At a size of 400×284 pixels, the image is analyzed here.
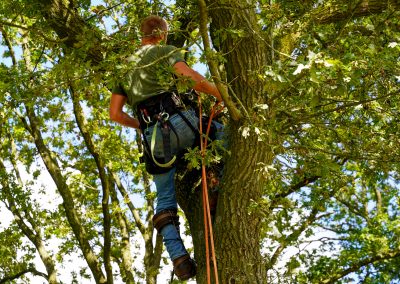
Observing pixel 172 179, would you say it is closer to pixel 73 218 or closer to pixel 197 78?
pixel 197 78

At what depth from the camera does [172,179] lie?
479 centimetres

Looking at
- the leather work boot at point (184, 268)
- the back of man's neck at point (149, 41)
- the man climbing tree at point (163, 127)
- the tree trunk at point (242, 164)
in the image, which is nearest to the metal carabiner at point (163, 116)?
the man climbing tree at point (163, 127)

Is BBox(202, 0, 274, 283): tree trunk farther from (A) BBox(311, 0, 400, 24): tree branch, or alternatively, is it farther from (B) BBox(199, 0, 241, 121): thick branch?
(A) BBox(311, 0, 400, 24): tree branch

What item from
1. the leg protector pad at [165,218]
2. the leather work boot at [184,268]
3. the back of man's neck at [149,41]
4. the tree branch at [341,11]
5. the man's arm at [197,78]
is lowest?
the leather work boot at [184,268]

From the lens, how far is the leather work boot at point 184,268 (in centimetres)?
456

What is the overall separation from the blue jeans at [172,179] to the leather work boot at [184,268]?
0.04 m

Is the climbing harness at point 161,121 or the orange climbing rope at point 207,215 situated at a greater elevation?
the climbing harness at point 161,121

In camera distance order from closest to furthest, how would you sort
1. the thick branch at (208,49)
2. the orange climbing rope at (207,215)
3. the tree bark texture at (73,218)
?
the thick branch at (208,49), the orange climbing rope at (207,215), the tree bark texture at (73,218)

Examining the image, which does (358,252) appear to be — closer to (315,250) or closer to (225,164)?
(315,250)

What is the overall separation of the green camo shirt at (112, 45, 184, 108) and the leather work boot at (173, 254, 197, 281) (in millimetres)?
1272

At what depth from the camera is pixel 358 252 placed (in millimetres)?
12398

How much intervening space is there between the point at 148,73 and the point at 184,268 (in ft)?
4.96

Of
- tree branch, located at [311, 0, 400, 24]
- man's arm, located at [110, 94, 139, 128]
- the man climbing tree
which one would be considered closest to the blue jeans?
the man climbing tree

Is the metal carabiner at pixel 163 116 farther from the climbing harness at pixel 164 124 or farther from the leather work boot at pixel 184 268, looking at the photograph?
the leather work boot at pixel 184 268
